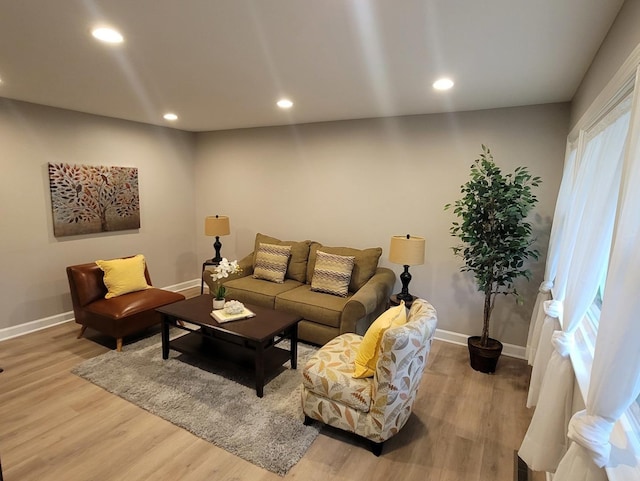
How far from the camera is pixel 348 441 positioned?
228 centimetres

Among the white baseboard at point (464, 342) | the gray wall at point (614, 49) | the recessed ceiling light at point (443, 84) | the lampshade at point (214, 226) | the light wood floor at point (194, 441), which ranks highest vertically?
the recessed ceiling light at point (443, 84)

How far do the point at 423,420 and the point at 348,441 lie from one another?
625 millimetres

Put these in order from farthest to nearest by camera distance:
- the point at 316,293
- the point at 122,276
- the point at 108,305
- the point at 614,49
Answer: the point at 316,293, the point at 122,276, the point at 108,305, the point at 614,49

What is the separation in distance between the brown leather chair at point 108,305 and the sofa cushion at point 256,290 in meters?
0.60

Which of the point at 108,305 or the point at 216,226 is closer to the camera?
the point at 108,305

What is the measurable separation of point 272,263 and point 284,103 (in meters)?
1.90

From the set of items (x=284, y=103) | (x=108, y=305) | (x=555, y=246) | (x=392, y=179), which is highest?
(x=284, y=103)

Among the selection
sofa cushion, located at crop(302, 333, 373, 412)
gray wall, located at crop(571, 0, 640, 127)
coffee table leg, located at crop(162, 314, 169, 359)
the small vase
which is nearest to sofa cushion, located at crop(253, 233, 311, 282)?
the small vase

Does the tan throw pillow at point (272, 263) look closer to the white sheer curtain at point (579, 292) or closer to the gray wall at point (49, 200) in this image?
the gray wall at point (49, 200)

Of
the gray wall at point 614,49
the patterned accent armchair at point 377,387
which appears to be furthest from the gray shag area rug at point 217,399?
the gray wall at point 614,49

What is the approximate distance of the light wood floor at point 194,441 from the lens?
78.9 inches

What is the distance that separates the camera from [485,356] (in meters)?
3.13

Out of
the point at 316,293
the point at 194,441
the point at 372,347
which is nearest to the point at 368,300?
the point at 316,293

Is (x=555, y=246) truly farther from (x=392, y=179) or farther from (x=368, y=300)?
(x=392, y=179)
